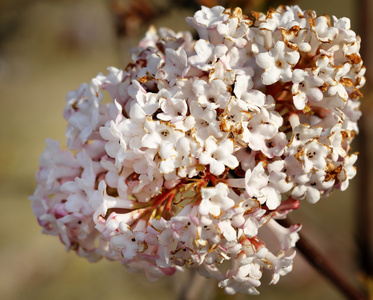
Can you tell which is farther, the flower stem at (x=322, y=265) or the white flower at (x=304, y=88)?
the flower stem at (x=322, y=265)

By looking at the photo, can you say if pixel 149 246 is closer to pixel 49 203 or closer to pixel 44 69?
pixel 49 203

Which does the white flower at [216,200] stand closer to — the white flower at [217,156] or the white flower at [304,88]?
the white flower at [217,156]

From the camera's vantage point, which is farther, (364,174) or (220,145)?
(364,174)

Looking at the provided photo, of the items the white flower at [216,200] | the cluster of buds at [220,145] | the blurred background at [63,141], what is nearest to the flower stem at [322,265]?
the cluster of buds at [220,145]

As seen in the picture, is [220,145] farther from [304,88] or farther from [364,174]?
[364,174]

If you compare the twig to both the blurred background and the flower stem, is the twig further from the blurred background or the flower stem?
the flower stem

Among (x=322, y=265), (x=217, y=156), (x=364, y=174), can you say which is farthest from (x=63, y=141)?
(x=217, y=156)
